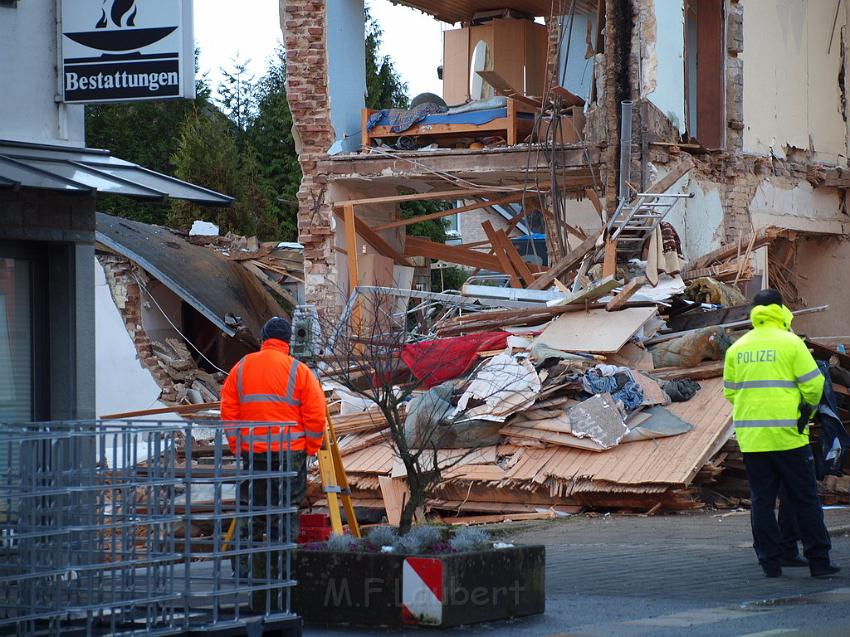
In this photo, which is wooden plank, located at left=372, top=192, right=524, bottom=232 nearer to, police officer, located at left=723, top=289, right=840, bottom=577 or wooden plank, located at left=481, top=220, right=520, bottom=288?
wooden plank, located at left=481, top=220, right=520, bottom=288

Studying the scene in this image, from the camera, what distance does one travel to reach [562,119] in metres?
22.1

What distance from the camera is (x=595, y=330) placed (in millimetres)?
16344

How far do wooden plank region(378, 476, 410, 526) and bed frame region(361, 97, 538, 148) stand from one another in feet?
29.1

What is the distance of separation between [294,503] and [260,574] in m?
1.48

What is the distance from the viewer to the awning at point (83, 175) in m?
8.55

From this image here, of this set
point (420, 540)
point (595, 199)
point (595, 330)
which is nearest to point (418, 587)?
point (420, 540)

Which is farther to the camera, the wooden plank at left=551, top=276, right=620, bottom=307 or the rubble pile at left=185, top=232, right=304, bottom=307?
the rubble pile at left=185, top=232, right=304, bottom=307

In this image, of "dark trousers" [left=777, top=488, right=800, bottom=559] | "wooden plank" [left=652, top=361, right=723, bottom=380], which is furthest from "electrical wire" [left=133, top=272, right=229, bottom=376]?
"dark trousers" [left=777, top=488, right=800, bottom=559]

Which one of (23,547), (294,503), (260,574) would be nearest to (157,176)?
(294,503)

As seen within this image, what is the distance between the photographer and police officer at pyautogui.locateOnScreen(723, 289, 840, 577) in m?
9.42

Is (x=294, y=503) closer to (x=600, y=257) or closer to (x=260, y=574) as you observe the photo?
(x=260, y=574)

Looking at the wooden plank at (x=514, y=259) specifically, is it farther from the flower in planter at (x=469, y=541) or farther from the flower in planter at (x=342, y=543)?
the flower in planter at (x=342, y=543)

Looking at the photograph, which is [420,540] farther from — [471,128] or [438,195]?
[471,128]

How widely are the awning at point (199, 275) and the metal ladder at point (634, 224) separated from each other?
7761mm
